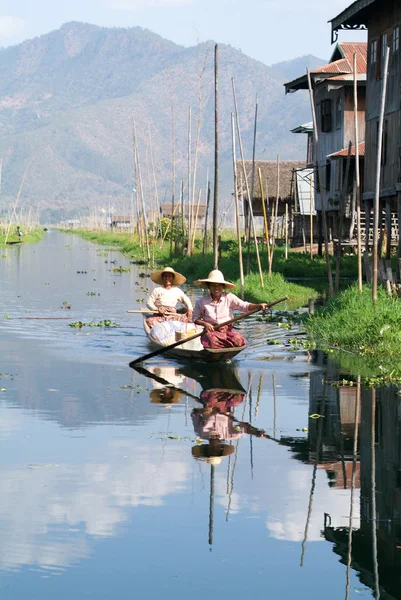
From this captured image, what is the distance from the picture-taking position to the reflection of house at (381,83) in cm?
2508

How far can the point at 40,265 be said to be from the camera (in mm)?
44219

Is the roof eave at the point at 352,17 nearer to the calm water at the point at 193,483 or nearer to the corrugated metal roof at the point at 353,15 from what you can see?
the corrugated metal roof at the point at 353,15

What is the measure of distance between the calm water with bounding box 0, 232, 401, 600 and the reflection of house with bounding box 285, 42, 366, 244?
21535 mm

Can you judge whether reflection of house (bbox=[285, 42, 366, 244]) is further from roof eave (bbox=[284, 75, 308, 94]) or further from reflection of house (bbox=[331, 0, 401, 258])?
reflection of house (bbox=[331, 0, 401, 258])

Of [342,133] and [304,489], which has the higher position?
[342,133]

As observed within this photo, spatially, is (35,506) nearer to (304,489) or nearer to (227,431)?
(304,489)

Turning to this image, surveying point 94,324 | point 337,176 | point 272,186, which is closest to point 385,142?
point 94,324

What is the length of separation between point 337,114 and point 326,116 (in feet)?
3.70

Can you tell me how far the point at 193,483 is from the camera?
7.85m

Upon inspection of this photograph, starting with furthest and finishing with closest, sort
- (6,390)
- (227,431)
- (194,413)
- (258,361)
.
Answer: (258,361) → (6,390) → (194,413) → (227,431)

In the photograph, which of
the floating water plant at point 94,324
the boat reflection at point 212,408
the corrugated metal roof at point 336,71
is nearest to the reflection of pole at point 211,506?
the boat reflection at point 212,408

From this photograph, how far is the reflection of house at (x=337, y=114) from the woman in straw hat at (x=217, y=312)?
19.0 m

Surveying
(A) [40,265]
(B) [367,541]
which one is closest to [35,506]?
(B) [367,541]

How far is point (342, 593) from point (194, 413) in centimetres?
522
